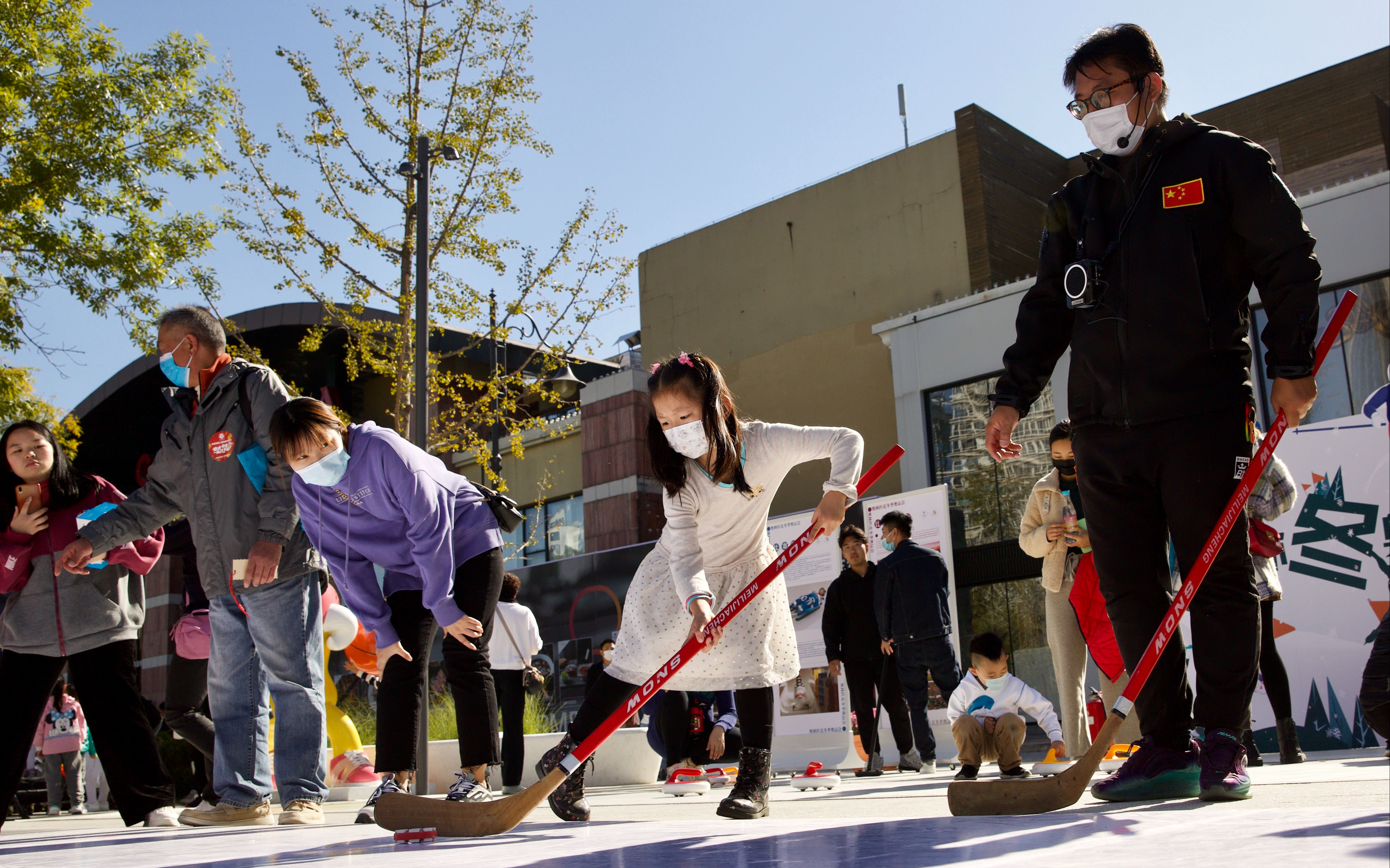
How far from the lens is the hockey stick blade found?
2.97m

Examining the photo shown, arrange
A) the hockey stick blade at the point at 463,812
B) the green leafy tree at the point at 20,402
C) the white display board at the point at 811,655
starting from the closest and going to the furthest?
the hockey stick blade at the point at 463,812 → the green leafy tree at the point at 20,402 → the white display board at the point at 811,655

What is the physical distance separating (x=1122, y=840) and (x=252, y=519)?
11.5 feet

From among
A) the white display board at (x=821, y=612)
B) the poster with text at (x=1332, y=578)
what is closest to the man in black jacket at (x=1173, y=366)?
the poster with text at (x=1332, y=578)

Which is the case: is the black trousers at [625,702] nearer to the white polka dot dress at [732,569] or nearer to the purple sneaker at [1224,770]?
→ the white polka dot dress at [732,569]

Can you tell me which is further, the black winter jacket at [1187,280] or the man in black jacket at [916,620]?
the man in black jacket at [916,620]

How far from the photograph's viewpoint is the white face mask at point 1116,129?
300 centimetres

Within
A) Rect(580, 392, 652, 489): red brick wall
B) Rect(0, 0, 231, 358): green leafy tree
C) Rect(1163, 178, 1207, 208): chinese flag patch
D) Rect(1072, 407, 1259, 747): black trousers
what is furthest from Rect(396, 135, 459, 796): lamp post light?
Rect(580, 392, 652, 489): red brick wall

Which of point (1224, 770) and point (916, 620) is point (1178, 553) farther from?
point (916, 620)

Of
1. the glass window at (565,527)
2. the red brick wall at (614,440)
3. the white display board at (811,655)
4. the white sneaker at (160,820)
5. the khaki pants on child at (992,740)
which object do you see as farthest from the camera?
the glass window at (565,527)

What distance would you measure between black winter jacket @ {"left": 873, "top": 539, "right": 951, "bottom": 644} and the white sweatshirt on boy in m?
2.08

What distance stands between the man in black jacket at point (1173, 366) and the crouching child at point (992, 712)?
2644mm

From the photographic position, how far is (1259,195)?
278 centimetres

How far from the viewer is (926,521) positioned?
13.1m

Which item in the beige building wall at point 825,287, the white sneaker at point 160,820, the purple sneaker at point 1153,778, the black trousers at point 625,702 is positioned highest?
the beige building wall at point 825,287
